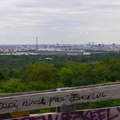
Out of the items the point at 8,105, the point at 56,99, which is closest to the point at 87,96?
the point at 56,99

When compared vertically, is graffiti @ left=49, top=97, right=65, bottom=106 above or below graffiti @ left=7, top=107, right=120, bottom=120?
above

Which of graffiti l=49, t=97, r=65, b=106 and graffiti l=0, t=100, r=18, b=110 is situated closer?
graffiti l=0, t=100, r=18, b=110

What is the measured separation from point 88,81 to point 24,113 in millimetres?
35262

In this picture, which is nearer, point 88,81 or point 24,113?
point 24,113

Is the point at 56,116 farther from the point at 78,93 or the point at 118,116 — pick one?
the point at 118,116

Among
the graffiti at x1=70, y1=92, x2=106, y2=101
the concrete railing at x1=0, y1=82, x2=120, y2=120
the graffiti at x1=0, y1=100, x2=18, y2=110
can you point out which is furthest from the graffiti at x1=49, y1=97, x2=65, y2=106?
the graffiti at x1=0, y1=100, x2=18, y2=110

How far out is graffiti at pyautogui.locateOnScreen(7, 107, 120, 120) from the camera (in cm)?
361

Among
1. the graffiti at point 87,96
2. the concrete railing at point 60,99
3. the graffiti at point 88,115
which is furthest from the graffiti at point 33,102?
the graffiti at point 87,96

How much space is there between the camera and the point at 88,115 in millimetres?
3748

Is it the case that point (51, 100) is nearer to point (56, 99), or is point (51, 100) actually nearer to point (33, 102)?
A: point (56, 99)

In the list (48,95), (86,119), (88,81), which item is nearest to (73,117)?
(86,119)

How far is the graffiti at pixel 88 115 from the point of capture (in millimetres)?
3611

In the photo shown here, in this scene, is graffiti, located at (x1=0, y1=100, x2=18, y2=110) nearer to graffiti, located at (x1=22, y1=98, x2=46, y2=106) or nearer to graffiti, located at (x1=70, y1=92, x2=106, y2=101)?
graffiti, located at (x1=22, y1=98, x2=46, y2=106)

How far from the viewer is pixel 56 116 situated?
11.9ft
